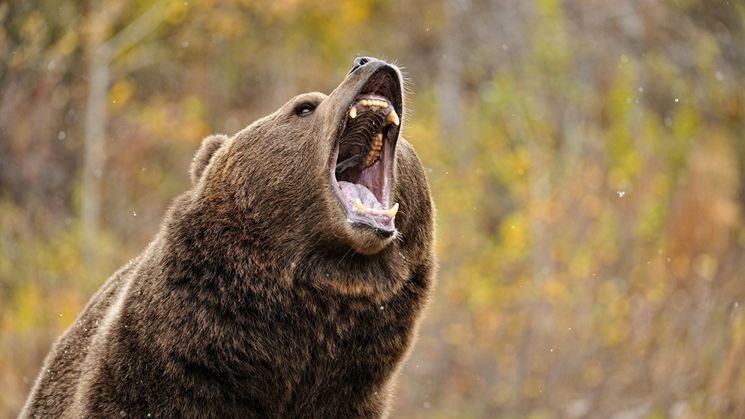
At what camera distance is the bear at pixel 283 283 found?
14.4 feet

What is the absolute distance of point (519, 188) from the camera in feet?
47.6

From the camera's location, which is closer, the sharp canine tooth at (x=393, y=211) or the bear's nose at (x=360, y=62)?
the sharp canine tooth at (x=393, y=211)

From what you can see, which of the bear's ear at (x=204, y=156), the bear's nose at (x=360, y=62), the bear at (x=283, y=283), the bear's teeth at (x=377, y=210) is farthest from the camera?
the bear's ear at (x=204, y=156)

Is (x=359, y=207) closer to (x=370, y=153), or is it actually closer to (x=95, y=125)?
(x=370, y=153)

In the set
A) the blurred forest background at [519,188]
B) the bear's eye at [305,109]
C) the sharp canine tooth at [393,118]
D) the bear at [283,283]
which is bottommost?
the blurred forest background at [519,188]

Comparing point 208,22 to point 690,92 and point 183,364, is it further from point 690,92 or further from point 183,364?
point 183,364

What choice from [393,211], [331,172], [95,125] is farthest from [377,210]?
[95,125]

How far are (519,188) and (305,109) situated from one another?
9.78 metres

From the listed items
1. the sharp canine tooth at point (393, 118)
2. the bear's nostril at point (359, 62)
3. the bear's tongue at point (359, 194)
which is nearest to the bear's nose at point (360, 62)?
the bear's nostril at point (359, 62)

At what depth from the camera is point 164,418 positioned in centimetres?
432

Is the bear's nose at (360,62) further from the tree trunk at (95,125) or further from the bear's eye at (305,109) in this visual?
the tree trunk at (95,125)

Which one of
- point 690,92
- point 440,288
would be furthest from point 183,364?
Answer: point 440,288

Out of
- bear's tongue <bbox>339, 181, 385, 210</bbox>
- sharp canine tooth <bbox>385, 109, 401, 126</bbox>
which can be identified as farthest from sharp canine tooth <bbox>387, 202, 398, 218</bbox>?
sharp canine tooth <bbox>385, 109, 401, 126</bbox>

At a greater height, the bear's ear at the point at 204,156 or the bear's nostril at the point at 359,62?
the bear's nostril at the point at 359,62
